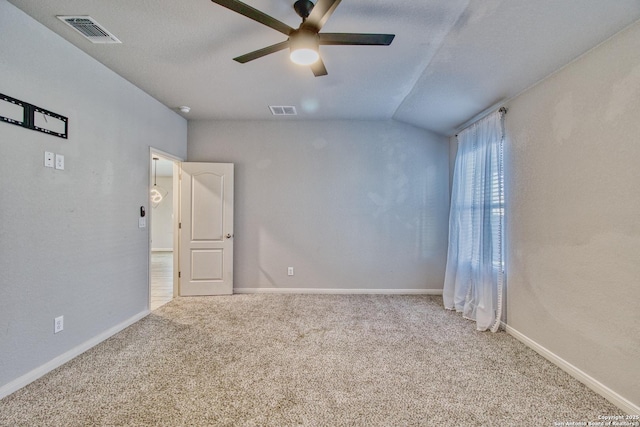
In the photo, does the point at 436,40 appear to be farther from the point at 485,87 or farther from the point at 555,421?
the point at 555,421

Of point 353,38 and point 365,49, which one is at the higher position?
point 365,49

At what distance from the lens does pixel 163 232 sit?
9172mm

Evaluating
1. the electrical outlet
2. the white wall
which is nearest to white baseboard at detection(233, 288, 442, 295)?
the electrical outlet

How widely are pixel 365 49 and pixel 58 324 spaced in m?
3.46

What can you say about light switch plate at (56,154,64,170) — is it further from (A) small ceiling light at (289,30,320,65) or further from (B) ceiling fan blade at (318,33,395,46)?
(B) ceiling fan blade at (318,33,395,46)

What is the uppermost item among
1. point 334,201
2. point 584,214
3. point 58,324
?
point 334,201

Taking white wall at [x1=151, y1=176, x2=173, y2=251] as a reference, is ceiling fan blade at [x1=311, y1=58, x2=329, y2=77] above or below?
above

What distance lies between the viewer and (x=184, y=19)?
2066 mm

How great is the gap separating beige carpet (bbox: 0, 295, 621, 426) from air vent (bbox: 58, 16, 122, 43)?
2698 millimetres

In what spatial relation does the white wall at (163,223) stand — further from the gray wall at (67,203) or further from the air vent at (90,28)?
the air vent at (90,28)

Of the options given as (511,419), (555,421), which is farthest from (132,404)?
(555,421)

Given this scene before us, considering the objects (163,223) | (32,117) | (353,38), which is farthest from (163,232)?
(353,38)

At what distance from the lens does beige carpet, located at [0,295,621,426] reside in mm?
1721

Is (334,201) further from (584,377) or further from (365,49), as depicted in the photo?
(584,377)
